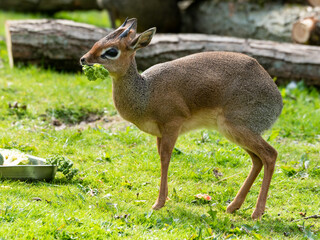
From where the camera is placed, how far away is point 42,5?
1355 cm

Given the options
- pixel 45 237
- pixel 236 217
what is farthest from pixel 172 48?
pixel 45 237

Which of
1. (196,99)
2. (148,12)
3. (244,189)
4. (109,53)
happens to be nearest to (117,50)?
(109,53)

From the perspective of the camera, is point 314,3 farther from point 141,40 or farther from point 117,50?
point 117,50

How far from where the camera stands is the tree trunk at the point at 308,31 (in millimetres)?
9367

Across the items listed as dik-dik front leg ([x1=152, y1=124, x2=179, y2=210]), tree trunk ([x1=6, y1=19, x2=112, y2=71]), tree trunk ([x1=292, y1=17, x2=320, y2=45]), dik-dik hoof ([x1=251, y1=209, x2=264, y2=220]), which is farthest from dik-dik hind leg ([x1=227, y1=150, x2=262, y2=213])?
tree trunk ([x1=292, y1=17, x2=320, y2=45])

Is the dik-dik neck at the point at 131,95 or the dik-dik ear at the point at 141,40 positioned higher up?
the dik-dik ear at the point at 141,40

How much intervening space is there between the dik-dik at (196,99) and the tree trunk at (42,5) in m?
9.13

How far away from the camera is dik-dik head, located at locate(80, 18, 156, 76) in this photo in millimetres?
4719

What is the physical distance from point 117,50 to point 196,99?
875 mm

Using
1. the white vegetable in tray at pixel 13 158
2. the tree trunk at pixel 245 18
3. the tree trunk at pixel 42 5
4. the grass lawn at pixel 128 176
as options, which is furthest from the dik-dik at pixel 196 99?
the tree trunk at pixel 42 5

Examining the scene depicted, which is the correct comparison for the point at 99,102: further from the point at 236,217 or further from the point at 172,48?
the point at 236,217

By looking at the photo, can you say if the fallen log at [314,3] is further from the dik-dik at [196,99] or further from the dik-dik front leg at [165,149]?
the dik-dik front leg at [165,149]

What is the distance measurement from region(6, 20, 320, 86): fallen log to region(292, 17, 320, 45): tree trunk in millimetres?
527

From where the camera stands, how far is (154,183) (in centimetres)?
539
